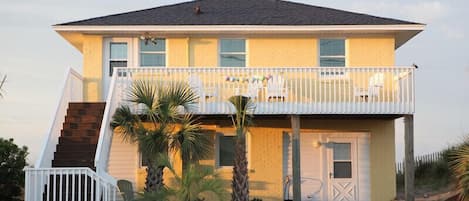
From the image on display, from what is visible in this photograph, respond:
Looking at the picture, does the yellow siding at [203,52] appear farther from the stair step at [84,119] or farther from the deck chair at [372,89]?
the deck chair at [372,89]

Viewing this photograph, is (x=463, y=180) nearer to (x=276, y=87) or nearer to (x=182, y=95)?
(x=276, y=87)

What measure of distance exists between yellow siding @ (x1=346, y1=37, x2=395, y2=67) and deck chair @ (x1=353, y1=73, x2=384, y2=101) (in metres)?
2.39

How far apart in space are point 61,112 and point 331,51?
26.9 ft

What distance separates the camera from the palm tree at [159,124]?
19.6m

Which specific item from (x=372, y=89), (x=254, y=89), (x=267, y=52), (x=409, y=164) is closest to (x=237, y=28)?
(x=267, y=52)

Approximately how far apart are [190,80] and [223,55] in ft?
10.2

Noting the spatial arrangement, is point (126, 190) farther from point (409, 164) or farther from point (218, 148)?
point (409, 164)

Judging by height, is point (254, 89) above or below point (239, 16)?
below

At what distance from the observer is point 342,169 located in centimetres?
2364

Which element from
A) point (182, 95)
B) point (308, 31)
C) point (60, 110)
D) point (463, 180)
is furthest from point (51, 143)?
point (463, 180)

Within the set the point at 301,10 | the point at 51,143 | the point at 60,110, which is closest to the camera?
the point at 51,143

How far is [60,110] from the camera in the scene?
784 inches

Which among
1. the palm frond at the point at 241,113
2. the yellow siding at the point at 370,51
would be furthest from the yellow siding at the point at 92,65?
the yellow siding at the point at 370,51

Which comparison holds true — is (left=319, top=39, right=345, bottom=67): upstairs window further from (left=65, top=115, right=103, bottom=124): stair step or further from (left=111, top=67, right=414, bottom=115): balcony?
(left=65, top=115, right=103, bottom=124): stair step
